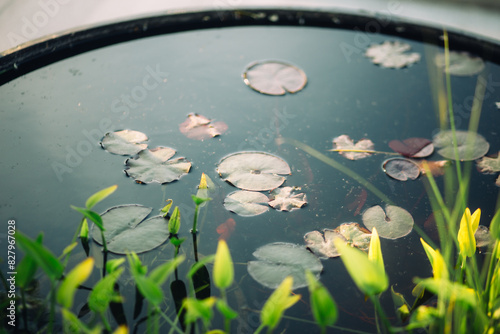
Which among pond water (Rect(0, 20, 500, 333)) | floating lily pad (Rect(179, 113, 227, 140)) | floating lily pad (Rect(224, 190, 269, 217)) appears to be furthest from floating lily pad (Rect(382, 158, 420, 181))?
floating lily pad (Rect(179, 113, 227, 140))

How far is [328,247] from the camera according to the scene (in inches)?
36.4

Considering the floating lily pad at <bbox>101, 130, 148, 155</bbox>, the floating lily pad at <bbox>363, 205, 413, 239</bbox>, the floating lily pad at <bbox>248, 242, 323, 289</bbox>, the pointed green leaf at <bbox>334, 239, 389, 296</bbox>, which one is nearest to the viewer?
the pointed green leaf at <bbox>334, 239, 389, 296</bbox>

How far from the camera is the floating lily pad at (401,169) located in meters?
1.12

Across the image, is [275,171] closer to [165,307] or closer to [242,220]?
[242,220]

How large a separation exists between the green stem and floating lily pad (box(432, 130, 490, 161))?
0.86 ft

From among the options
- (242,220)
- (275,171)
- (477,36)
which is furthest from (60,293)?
(477,36)

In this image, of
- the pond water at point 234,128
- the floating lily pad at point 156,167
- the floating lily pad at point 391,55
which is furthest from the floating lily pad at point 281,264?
the floating lily pad at point 391,55

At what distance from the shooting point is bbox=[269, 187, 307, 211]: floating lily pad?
102 cm

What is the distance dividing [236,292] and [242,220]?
0.19 m

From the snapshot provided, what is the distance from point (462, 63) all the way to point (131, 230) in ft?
4.13

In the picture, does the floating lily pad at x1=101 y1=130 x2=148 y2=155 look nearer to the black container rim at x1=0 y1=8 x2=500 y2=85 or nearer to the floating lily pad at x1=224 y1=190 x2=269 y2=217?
the floating lily pad at x1=224 y1=190 x2=269 y2=217

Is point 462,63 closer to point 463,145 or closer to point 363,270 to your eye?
point 463,145

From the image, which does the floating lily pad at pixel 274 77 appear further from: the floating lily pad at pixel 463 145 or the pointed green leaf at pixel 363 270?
the pointed green leaf at pixel 363 270

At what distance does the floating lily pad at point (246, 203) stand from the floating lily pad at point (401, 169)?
0.35 meters
